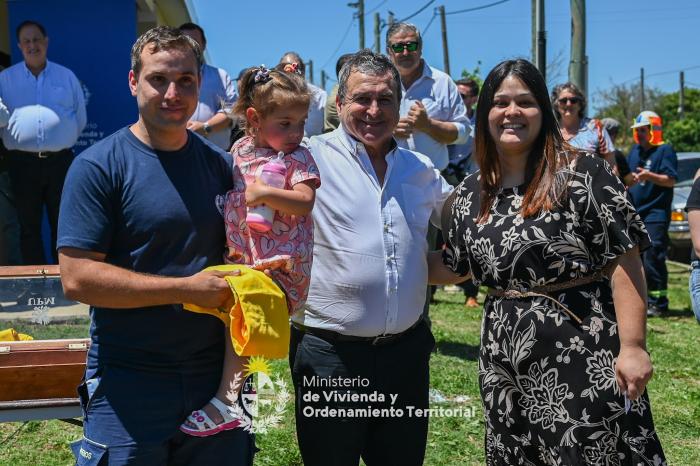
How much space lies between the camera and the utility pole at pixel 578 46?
11.9 meters

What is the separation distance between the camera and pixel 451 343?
24.2 feet

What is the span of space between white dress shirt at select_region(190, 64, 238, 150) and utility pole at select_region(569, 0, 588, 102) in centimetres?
613

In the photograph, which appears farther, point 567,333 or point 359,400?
point 359,400

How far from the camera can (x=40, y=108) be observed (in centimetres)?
767

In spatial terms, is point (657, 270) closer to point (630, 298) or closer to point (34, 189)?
point (34, 189)

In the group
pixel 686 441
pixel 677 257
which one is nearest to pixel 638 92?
pixel 677 257

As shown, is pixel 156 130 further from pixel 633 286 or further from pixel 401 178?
pixel 633 286

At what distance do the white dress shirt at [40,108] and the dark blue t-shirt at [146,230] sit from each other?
17.7ft

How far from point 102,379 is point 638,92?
5761cm

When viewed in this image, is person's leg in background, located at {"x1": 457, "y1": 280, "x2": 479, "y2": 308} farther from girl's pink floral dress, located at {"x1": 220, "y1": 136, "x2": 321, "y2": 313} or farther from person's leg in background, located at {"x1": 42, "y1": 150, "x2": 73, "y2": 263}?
girl's pink floral dress, located at {"x1": 220, "y1": 136, "x2": 321, "y2": 313}

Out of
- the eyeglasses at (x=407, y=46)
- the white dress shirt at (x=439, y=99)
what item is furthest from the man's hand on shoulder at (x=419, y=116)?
the eyeglasses at (x=407, y=46)

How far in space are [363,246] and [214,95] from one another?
461cm

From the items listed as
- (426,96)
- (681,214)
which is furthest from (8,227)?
(681,214)

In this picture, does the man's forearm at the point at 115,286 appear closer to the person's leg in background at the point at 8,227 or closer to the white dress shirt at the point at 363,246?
the white dress shirt at the point at 363,246
